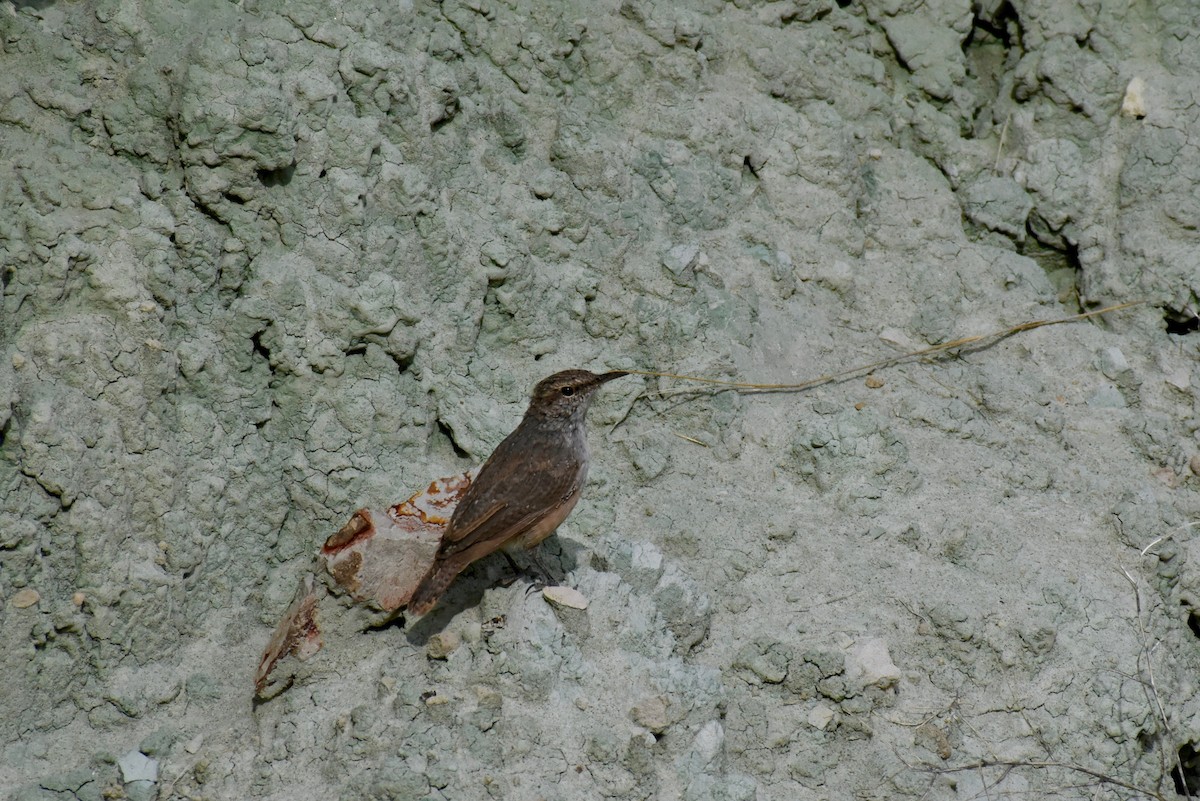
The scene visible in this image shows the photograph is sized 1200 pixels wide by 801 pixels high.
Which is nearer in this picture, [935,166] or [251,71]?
[251,71]

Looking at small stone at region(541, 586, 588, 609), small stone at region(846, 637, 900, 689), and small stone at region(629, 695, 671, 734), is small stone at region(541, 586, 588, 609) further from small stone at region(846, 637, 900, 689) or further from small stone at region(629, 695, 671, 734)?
small stone at region(846, 637, 900, 689)

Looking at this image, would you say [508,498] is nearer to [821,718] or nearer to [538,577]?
[538,577]

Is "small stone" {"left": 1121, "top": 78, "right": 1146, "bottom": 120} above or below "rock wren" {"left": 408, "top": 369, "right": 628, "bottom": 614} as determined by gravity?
above

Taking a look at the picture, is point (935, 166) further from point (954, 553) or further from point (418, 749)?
point (418, 749)

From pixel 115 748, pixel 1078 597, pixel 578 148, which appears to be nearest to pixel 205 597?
pixel 115 748

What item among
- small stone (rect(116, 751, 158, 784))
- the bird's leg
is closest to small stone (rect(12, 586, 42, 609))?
small stone (rect(116, 751, 158, 784))

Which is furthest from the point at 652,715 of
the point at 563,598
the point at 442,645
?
the point at 442,645

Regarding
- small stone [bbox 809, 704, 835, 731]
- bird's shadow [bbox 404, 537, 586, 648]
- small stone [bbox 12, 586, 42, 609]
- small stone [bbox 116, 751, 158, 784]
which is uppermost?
small stone [bbox 809, 704, 835, 731]
